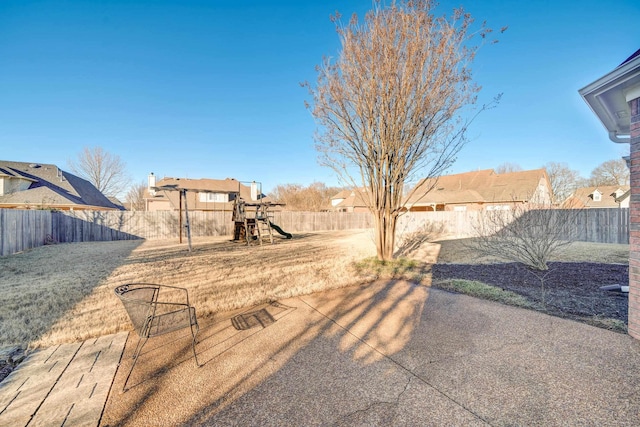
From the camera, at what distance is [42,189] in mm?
19438

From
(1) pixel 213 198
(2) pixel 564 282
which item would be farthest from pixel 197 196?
(2) pixel 564 282

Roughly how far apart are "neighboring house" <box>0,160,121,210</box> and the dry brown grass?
516 inches

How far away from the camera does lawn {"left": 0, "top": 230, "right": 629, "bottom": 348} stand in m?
3.39

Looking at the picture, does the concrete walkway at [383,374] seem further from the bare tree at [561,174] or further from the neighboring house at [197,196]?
the bare tree at [561,174]

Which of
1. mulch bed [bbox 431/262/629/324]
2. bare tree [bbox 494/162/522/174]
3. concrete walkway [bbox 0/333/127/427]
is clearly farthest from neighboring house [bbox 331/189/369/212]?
concrete walkway [bbox 0/333/127/427]

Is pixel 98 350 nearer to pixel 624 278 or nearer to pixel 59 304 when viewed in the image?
pixel 59 304

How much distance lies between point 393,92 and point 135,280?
731cm

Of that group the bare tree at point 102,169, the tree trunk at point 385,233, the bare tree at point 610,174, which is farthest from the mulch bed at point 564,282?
the bare tree at point 102,169

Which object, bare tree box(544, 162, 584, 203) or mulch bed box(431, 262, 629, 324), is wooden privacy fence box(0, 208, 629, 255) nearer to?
mulch bed box(431, 262, 629, 324)

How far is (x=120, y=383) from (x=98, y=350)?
2.75 ft

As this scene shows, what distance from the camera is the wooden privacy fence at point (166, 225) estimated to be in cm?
1047

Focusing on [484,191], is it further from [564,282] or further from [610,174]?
[564,282]

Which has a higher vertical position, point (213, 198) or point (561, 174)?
point (561, 174)

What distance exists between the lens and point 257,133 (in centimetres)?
2080
